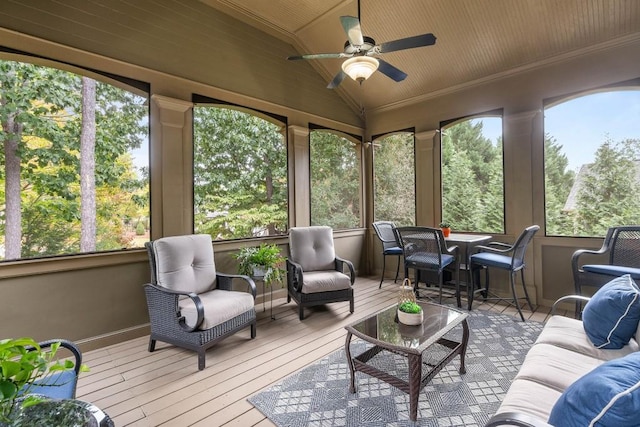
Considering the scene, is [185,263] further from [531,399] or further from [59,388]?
[531,399]

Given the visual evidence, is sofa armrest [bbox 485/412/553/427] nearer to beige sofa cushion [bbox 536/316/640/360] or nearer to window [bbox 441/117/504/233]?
beige sofa cushion [bbox 536/316/640/360]

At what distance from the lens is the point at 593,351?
1.85m

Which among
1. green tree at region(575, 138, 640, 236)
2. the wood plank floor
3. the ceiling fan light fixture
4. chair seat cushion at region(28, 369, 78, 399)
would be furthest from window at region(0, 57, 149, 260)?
green tree at region(575, 138, 640, 236)

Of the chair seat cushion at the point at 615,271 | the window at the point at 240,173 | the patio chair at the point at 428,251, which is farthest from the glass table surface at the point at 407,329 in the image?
the window at the point at 240,173

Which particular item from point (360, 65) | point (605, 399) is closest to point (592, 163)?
point (360, 65)

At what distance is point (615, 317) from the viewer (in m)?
1.83

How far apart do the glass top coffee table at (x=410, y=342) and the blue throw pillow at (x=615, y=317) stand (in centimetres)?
78

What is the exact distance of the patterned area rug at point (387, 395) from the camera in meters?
1.94

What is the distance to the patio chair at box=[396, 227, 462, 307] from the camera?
→ 3.94m

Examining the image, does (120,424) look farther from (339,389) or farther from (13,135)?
(13,135)

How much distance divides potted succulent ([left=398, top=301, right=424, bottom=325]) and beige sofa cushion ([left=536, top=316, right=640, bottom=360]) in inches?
30.4

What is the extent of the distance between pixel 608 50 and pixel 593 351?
3.82 meters

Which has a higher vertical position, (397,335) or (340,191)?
(340,191)

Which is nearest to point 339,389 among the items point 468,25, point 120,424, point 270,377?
point 270,377
